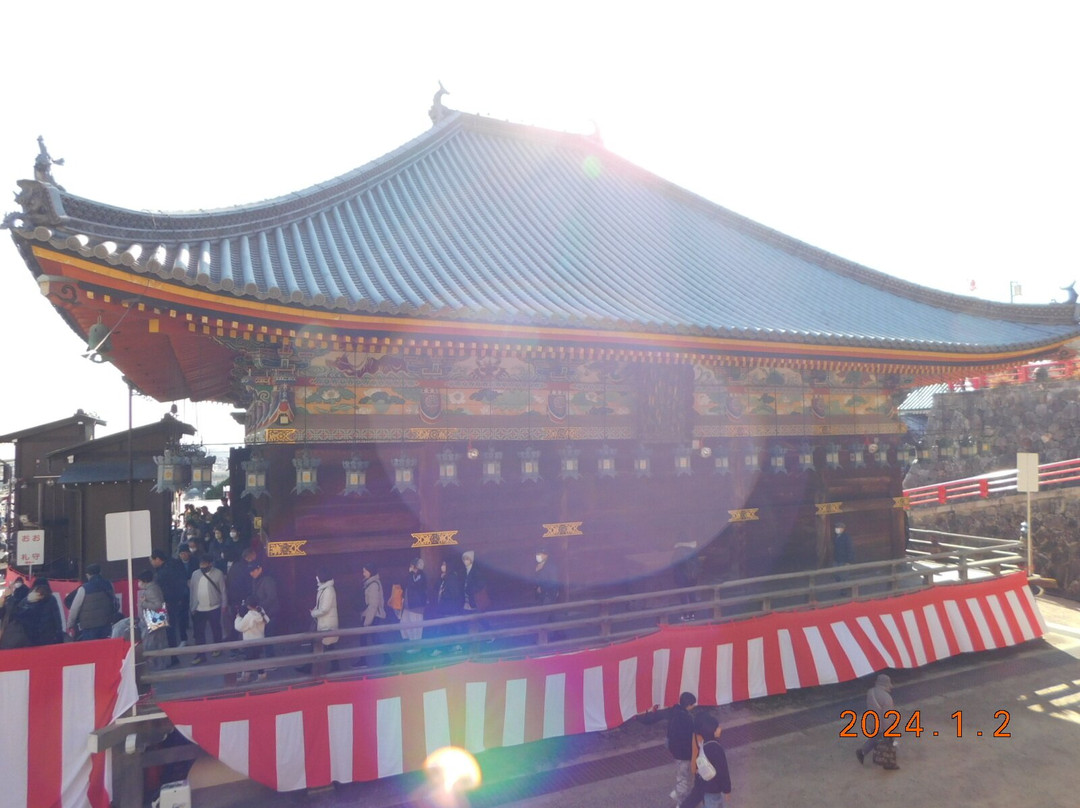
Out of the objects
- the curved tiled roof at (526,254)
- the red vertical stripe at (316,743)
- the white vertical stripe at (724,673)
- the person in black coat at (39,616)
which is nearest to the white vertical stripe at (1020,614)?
the curved tiled roof at (526,254)

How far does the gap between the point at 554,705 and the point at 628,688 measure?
1267 mm

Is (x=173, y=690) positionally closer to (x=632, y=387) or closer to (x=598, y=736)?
(x=598, y=736)

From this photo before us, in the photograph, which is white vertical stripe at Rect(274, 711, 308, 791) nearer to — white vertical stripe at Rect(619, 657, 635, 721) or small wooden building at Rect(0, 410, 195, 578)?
white vertical stripe at Rect(619, 657, 635, 721)

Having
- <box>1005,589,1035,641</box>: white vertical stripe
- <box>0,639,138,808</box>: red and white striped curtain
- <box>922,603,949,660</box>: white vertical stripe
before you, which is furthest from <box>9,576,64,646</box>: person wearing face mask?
<box>1005,589,1035,641</box>: white vertical stripe

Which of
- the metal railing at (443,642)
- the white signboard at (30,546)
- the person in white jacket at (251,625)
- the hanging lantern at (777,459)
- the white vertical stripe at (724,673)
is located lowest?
the white vertical stripe at (724,673)

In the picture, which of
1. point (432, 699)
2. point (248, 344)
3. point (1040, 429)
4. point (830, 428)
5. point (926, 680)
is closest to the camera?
point (432, 699)

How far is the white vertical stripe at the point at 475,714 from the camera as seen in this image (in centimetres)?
881

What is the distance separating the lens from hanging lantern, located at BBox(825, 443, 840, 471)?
1486 cm

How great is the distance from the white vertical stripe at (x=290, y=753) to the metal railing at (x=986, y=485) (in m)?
22.7

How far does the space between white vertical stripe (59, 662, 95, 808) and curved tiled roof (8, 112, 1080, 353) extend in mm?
4757

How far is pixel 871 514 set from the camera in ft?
51.6

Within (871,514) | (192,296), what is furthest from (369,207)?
(871,514)

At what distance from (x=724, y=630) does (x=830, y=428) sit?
22.1ft

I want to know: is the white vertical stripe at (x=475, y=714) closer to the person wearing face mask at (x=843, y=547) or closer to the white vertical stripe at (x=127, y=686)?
the white vertical stripe at (x=127, y=686)
